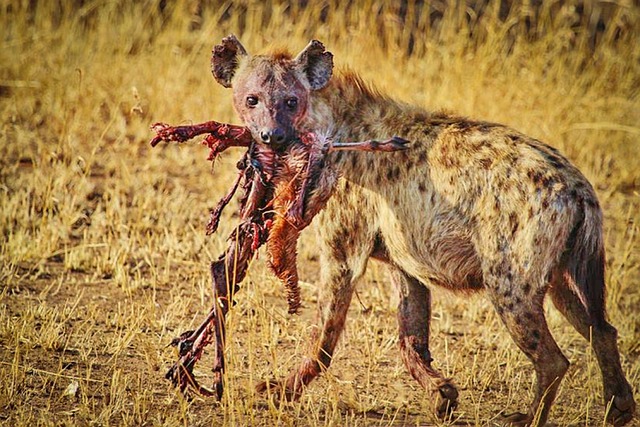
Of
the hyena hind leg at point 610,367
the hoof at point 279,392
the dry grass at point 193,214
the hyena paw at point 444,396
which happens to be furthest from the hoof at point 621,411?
the hoof at point 279,392

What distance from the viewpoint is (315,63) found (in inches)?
181

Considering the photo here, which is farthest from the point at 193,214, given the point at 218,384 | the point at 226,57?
the point at 218,384

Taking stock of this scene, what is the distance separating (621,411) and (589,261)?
651 mm

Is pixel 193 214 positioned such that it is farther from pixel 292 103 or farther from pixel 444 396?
pixel 444 396

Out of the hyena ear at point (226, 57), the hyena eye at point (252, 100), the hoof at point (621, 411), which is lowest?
the hoof at point (621, 411)

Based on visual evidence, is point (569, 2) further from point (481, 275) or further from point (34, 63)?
point (481, 275)

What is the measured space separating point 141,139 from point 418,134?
132 inches

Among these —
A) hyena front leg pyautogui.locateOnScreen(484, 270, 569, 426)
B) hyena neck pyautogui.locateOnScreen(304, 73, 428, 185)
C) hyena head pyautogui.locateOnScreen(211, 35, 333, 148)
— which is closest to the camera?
hyena front leg pyautogui.locateOnScreen(484, 270, 569, 426)

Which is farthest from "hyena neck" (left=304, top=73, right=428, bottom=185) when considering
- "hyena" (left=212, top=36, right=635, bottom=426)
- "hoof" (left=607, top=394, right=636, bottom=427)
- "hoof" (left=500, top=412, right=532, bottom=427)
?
"hoof" (left=607, top=394, right=636, bottom=427)

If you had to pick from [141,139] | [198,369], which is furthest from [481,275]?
[141,139]

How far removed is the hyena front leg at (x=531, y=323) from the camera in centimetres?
408

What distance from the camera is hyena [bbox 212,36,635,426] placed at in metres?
4.11

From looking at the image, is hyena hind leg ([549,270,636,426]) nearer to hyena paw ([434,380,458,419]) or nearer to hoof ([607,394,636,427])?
hoof ([607,394,636,427])

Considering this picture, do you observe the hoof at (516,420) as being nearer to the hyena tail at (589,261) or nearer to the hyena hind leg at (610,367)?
the hyena hind leg at (610,367)
